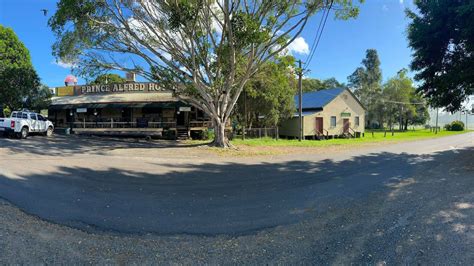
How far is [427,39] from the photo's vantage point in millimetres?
13000

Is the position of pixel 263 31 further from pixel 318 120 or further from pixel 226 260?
pixel 318 120

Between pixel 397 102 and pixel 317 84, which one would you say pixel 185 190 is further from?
pixel 317 84

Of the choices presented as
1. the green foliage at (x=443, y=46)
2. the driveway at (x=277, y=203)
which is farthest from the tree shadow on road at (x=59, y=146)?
the green foliage at (x=443, y=46)

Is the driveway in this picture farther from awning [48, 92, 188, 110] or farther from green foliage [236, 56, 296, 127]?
green foliage [236, 56, 296, 127]

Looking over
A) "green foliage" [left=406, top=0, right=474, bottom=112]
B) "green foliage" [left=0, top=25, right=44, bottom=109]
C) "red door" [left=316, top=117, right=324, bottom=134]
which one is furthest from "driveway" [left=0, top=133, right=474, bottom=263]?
"red door" [left=316, top=117, right=324, bottom=134]

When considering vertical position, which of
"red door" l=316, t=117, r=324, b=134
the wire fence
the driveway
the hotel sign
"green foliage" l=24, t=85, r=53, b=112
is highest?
the hotel sign

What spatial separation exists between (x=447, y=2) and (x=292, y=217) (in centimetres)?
1281

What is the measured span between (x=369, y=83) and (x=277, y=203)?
68.6m

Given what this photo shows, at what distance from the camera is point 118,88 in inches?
1224

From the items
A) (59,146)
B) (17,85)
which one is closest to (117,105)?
(17,85)

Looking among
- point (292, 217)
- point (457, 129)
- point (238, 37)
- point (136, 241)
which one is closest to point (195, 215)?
point (136, 241)

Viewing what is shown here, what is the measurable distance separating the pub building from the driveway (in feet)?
44.6

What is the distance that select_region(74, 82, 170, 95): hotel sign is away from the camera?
3011 cm

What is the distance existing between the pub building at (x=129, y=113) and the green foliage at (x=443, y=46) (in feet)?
53.5
